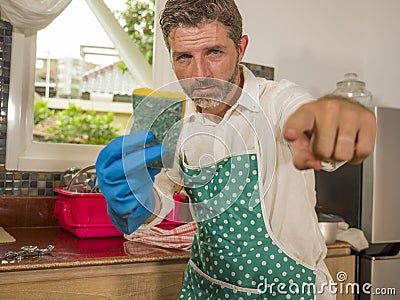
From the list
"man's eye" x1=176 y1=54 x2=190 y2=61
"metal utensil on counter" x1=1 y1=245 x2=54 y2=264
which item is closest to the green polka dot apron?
"man's eye" x1=176 y1=54 x2=190 y2=61

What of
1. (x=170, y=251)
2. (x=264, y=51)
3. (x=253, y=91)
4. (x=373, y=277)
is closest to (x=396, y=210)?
(x=373, y=277)

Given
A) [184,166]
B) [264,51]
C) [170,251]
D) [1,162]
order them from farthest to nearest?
[264,51] → [1,162] → [170,251] → [184,166]

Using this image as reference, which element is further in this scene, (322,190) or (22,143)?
(322,190)

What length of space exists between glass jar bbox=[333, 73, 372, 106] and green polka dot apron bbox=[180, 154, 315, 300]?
1430mm

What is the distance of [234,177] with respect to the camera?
116cm

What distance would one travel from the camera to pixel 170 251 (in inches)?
63.2

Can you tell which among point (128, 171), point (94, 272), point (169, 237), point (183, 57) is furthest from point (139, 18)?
point (128, 171)

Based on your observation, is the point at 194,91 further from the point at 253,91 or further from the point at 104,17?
the point at 104,17

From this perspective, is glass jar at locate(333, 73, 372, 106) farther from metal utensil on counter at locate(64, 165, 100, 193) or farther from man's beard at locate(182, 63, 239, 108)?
man's beard at locate(182, 63, 239, 108)

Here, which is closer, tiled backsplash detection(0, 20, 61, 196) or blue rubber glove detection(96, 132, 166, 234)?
blue rubber glove detection(96, 132, 166, 234)

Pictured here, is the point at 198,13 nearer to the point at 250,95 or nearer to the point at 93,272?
the point at 250,95

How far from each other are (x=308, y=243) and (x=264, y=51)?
1412mm

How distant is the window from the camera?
76.7 inches

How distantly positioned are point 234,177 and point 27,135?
1.15 meters
